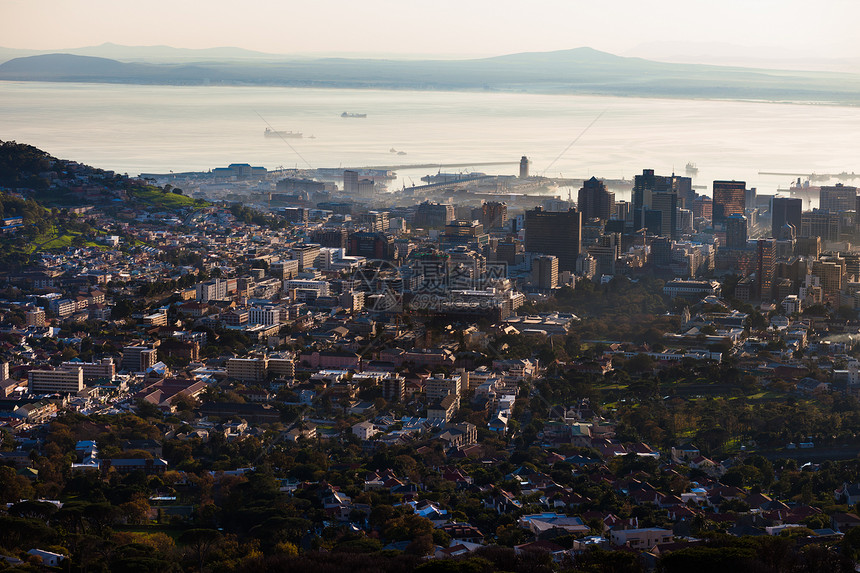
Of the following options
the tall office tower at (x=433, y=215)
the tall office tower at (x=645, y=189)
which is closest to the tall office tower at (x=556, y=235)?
the tall office tower at (x=645, y=189)

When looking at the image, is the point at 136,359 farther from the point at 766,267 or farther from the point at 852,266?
the point at 852,266

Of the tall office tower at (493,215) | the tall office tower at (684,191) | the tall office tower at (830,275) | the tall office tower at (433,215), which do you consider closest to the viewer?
the tall office tower at (830,275)

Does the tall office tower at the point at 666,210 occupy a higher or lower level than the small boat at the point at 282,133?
lower

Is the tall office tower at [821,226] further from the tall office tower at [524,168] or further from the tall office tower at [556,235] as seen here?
the tall office tower at [524,168]

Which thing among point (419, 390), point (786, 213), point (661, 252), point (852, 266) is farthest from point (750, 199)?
point (419, 390)

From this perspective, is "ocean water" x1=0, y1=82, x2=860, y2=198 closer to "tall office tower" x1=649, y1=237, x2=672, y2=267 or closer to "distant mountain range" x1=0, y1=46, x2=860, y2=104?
"distant mountain range" x1=0, y1=46, x2=860, y2=104

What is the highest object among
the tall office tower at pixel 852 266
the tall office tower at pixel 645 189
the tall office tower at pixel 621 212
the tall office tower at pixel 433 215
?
the tall office tower at pixel 645 189
